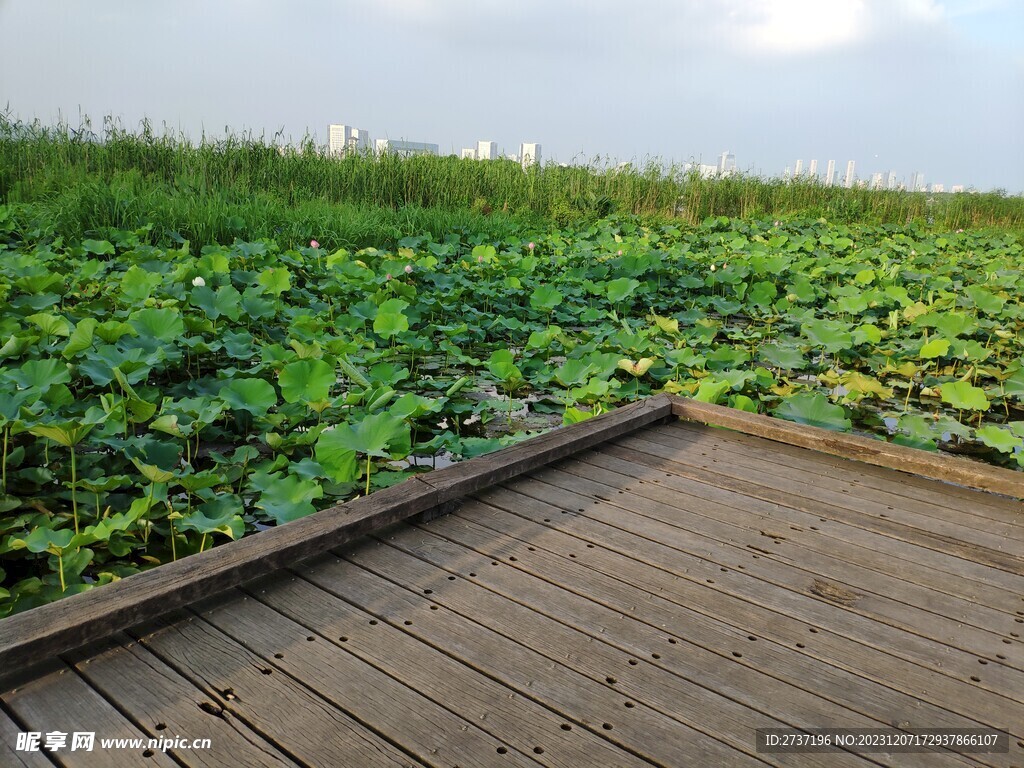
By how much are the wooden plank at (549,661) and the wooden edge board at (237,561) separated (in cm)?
6

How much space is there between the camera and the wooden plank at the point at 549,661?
3.38ft

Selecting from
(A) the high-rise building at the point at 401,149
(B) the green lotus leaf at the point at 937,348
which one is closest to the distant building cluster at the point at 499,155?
(A) the high-rise building at the point at 401,149

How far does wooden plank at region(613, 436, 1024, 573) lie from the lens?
1661 millimetres

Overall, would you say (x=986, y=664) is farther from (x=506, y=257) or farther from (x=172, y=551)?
(x=506, y=257)

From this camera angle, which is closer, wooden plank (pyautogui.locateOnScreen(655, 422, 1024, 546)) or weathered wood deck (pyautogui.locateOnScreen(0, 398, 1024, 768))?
weathered wood deck (pyautogui.locateOnScreen(0, 398, 1024, 768))

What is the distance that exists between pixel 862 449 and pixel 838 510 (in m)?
0.41

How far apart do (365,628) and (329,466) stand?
0.66m

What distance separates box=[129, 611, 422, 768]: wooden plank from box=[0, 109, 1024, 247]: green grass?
4.22m

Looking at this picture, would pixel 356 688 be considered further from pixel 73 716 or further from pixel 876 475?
pixel 876 475

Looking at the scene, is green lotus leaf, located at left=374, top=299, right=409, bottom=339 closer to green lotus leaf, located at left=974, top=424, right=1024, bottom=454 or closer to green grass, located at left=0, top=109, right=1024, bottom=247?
green lotus leaf, located at left=974, top=424, right=1024, bottom=454

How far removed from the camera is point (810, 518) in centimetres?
179

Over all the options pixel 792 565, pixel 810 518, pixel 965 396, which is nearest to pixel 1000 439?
pixel 965 396

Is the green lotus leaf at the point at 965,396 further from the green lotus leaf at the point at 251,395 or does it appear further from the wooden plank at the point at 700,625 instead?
the green lotus leaf at the point at 251,395

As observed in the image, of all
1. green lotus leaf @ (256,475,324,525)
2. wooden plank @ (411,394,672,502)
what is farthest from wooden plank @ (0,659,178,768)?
wooden plank @ (411,394,672,502)
